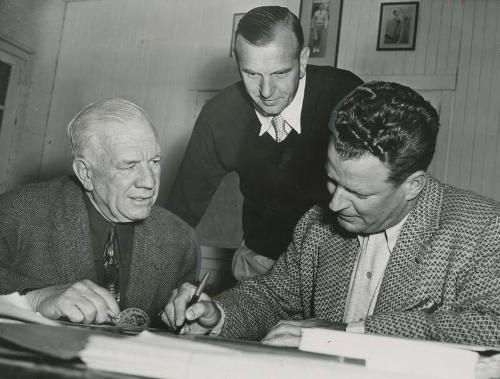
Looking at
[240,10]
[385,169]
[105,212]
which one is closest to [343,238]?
[385,169]

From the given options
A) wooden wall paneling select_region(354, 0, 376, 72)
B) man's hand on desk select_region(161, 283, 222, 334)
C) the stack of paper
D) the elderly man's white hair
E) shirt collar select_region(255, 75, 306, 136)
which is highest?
wooden wall paneling select_region(354, 0, 376, 72)

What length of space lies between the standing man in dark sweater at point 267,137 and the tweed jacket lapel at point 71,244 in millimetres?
825

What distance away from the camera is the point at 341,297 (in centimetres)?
145

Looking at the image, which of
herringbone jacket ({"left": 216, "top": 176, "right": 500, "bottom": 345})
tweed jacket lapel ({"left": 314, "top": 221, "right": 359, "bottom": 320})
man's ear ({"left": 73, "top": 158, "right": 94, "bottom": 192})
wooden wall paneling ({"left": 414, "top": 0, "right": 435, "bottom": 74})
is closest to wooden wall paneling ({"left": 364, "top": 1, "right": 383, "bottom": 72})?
wooden wall paneling ({"left": 414, "top": 0, "right": 435, "bottom": 74})

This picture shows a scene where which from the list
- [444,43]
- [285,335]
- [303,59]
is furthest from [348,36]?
[285,335]

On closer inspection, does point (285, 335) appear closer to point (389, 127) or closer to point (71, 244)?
point (389, 127)

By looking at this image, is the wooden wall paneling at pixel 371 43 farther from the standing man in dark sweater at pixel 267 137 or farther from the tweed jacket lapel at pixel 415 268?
the tweed jacket lapel at pixel 415 268

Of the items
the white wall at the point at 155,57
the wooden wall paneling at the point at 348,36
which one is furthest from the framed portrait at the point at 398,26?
the white wall at the point at 155,57

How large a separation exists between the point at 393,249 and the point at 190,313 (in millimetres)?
539

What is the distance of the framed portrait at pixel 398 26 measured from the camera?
3.03 meters

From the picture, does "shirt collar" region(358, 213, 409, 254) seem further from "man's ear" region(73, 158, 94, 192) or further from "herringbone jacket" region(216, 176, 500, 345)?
"man's ear" region(73, 158, 94, 192)

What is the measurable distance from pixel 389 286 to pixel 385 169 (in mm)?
298

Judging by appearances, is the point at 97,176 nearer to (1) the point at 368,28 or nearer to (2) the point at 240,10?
(2) the point at 240,10

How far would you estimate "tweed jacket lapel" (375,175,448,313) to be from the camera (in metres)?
1.28
